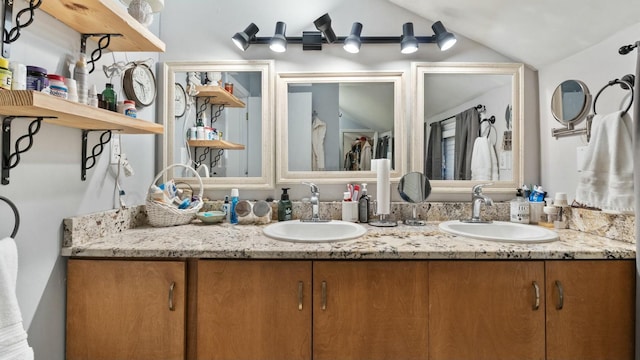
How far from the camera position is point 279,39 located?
1.69 metres

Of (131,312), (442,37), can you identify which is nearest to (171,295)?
(131,312)

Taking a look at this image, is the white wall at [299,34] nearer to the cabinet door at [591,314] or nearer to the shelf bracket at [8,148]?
the cabinet door at [591,314]

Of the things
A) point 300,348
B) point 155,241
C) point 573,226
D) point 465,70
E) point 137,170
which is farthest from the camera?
point 465,70

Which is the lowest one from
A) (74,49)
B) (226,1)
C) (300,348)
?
(300,348)

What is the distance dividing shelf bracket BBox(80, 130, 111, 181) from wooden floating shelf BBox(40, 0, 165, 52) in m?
0.39

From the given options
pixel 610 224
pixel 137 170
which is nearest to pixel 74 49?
pixel 137 170

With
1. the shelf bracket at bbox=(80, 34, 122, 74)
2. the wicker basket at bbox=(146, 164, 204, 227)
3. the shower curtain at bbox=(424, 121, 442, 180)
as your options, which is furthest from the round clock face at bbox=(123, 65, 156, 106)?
the shower curtain at bbox=(424, 121, 442, 180)

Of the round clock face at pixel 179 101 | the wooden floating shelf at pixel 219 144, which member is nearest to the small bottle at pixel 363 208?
the wooden floating shelf at pixel 219 144

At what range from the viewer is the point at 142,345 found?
1.11m

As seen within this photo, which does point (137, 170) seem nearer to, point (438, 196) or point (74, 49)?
point (74, 49)

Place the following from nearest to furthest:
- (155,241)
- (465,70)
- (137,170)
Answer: (155,241), (137,170), (465,70)

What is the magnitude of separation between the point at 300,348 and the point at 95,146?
3.84ft

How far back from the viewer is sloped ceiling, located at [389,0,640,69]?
1.25 m

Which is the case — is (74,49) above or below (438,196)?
above
